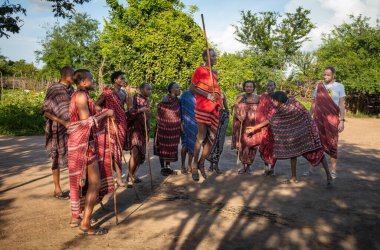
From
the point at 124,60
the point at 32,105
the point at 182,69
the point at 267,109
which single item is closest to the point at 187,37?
the point at 182,69

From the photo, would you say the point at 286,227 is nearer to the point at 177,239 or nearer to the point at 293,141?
the point at 177,239

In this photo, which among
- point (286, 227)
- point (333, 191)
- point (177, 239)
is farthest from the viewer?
point (333, 191)

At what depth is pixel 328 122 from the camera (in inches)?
240

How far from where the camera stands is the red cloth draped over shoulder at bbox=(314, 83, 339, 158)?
6043 millimetres

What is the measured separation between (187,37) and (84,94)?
41.5ft

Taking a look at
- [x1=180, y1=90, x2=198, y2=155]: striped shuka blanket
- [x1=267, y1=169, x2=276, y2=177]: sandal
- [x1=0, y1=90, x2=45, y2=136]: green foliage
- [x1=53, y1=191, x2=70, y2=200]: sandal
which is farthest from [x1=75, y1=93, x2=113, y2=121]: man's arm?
[x1=0, y1=90, x2=45, y2=136]: green foliage

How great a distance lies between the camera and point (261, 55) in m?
38.0

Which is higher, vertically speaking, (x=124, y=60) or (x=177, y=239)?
(x=124, y=60)

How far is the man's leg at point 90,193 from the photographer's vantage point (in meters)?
3.53

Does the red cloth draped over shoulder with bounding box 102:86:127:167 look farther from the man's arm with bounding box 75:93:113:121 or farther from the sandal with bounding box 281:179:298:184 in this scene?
the sandal with bounding box 281:179:298:184

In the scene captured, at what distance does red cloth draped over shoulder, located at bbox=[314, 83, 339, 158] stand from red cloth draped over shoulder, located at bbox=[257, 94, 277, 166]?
3.11 ft

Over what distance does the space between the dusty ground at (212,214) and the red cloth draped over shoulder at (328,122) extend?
0.59 m

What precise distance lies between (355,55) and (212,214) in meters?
25.7

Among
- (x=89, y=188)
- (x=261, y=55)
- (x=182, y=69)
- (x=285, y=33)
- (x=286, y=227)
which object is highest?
(x=285, y=33)
